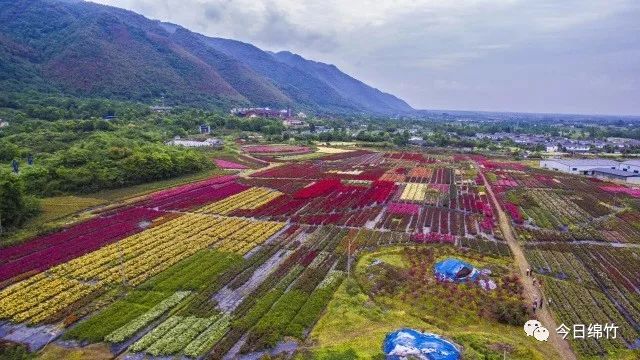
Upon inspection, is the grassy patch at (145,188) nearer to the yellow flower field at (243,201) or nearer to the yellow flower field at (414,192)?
the yellow flower field at (243,201)

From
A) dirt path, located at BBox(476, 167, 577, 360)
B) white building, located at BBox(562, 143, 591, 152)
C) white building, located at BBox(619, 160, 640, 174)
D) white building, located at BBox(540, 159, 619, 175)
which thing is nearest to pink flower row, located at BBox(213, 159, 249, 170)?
dirt path, located at BBox(476, 167, 577, 360)

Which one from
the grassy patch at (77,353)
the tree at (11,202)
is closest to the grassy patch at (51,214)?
the tree at (11,202)

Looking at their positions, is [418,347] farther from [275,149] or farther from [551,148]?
[551,148]

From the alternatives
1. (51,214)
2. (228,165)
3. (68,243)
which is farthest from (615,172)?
(51,214)

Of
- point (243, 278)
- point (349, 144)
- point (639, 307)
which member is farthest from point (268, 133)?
point (639, 307)

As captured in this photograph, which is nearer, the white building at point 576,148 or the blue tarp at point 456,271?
the blue tarp at point 456,271

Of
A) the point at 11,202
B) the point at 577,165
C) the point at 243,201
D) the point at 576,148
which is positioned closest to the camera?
the point at 11,202
